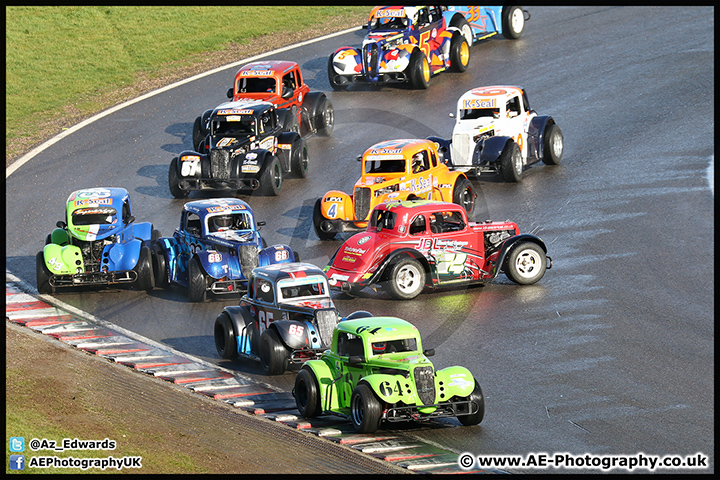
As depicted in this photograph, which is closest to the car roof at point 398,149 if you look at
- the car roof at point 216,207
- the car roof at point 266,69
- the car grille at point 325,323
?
the car roof at point 216,207

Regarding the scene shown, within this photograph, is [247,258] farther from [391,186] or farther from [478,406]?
[478,406]

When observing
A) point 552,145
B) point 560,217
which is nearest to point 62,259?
point 560,217

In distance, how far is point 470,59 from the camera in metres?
38.6

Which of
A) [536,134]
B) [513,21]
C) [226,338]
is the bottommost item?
[226,338]

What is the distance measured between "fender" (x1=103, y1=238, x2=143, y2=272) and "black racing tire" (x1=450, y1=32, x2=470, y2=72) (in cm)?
1752

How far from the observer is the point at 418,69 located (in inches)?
1369

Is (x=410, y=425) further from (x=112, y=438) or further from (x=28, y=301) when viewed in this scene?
(x=28, y=301)

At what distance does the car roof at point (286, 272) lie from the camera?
17859 millimetres

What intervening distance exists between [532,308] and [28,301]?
34.7ft

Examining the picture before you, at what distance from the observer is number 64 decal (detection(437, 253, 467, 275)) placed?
21250 mm

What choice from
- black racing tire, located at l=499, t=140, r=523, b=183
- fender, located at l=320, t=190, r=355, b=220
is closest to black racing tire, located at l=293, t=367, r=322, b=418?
fender, located at l=320, t=190, r=355, b=220

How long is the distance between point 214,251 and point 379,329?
24.1 ft

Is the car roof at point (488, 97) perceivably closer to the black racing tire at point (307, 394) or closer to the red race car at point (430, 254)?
the red race car at point (430, 254)

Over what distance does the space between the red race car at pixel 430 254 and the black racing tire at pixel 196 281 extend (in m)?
2.62
